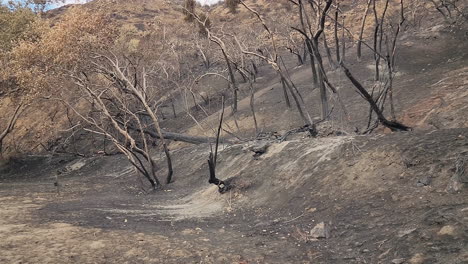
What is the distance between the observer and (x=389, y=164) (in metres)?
6.61

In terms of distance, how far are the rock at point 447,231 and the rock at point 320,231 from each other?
5.26ft

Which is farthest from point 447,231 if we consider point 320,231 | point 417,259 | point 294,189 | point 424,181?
point 294,189

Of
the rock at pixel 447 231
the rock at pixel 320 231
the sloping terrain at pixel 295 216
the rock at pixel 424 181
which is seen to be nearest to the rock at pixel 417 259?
the sloping terrain at pixel 295 216

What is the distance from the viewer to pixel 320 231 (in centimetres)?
565

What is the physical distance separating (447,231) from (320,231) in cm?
179

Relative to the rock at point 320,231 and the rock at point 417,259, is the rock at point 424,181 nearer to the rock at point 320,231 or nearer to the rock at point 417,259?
the rock at point 320,231

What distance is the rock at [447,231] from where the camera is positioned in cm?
418

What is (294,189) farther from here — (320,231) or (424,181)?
(424,181)

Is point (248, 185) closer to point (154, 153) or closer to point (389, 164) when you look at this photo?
point (389, 164)

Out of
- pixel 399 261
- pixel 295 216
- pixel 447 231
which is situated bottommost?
pixel 295 216

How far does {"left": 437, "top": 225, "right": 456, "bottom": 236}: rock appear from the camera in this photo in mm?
4183

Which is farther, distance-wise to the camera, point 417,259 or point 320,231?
point 320,231

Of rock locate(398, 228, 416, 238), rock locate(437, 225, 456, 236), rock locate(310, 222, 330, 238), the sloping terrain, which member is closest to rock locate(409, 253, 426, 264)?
the sloping terrain

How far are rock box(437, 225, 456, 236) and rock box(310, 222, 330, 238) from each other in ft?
5.26
